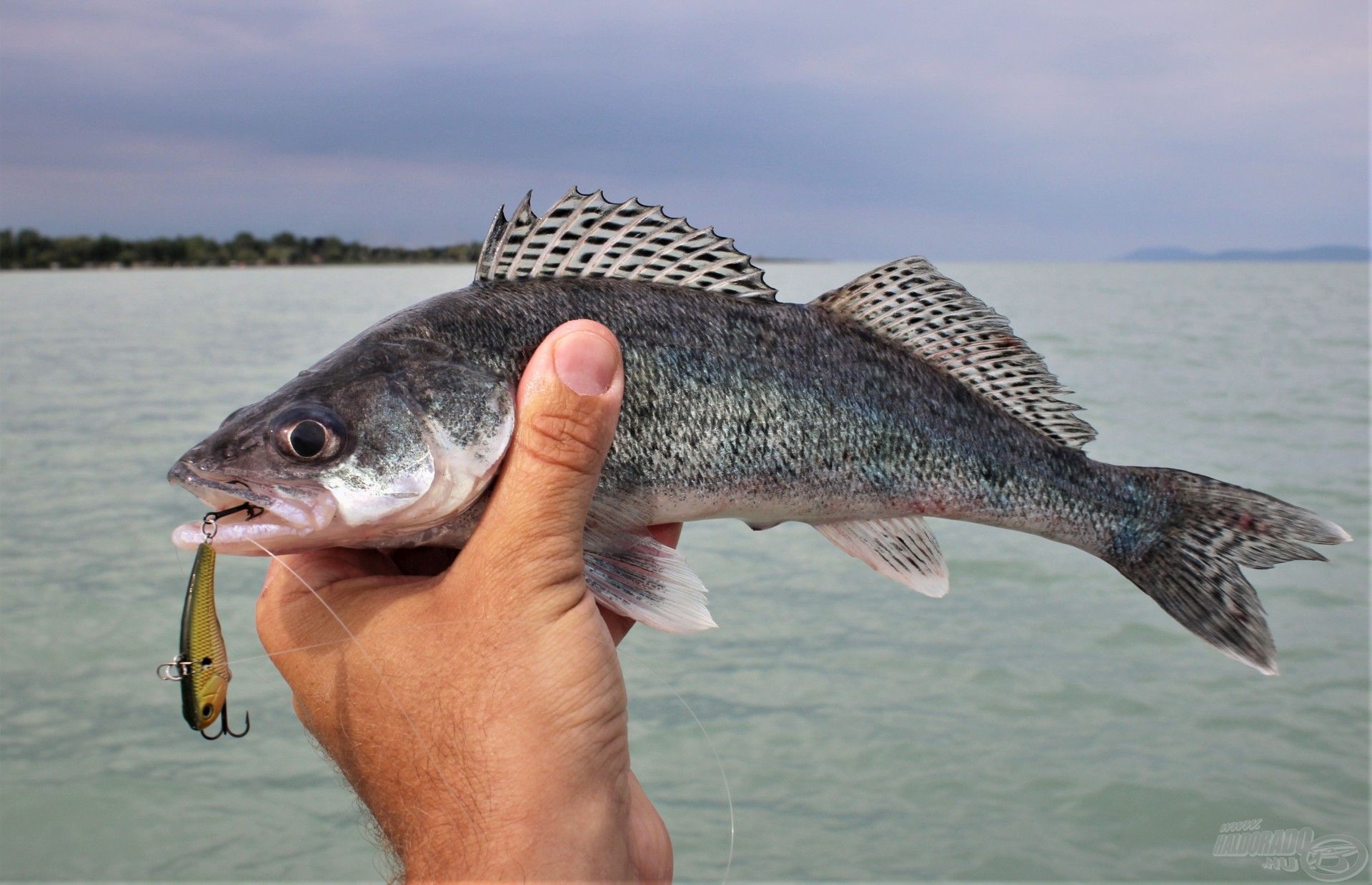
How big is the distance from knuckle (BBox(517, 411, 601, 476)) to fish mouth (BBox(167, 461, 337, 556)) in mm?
526

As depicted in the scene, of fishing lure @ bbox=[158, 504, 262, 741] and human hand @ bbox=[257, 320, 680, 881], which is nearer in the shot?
fishing lure @ bbox=[158, 504, 262, 741]

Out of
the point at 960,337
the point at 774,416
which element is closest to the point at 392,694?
the point at 774,416

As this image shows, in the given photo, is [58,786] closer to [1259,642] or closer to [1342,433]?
[1259,642]

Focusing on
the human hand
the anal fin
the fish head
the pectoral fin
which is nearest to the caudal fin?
the anal fin

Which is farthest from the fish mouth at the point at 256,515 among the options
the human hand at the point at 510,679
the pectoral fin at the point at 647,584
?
the pectoral fin at the point at 647,584

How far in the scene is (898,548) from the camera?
3.28m

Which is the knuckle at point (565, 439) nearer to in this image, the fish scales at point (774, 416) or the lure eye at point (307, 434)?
the fish scales at point (774, 416)

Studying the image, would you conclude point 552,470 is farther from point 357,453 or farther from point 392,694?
point 392,694

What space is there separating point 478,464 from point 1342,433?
17.9 meters

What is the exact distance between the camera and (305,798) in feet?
23.1

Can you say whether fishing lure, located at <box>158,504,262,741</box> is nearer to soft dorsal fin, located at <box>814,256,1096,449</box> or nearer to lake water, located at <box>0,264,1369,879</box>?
lake water, located at <box>0,264,1369,879</box>

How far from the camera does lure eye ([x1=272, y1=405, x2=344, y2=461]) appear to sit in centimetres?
251

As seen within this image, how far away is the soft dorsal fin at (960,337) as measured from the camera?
127 inches

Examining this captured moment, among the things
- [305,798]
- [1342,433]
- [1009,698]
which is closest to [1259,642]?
[1009,698]
